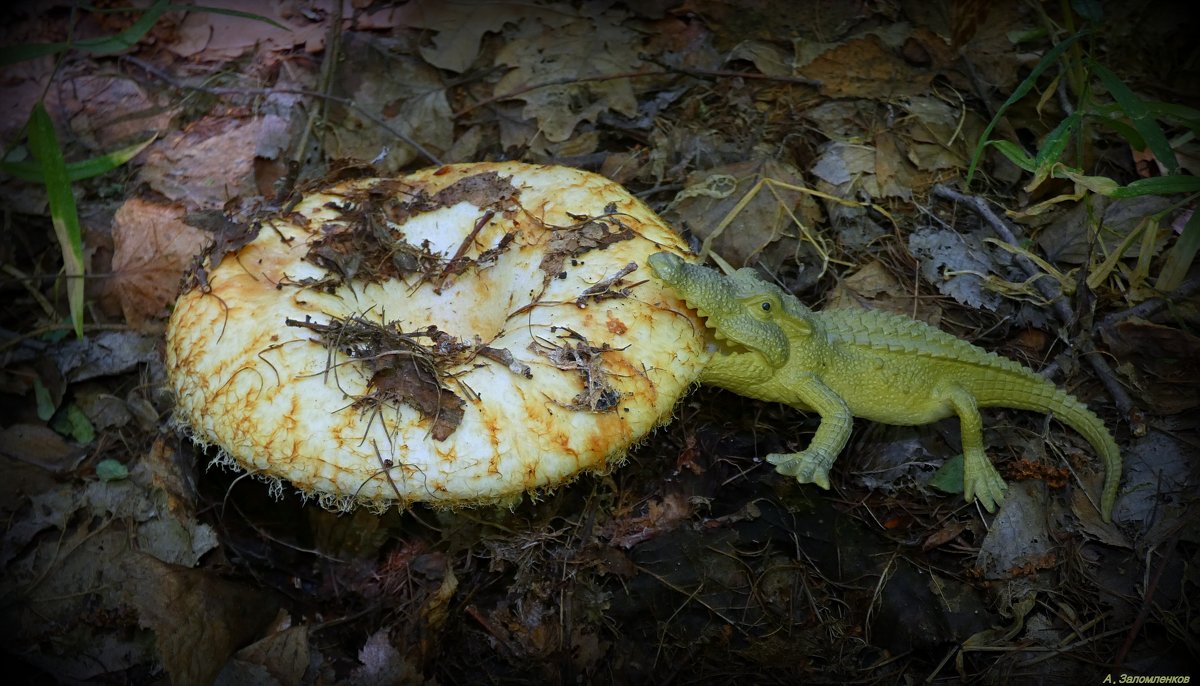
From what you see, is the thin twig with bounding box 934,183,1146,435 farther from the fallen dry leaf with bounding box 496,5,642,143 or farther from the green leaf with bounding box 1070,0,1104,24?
the fallen dry leaf with bounding box 496,5,642,143

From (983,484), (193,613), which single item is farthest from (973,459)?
(193,613)

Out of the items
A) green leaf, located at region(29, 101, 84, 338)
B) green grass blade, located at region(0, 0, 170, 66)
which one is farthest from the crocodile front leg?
green grass blade, located at region(0, 0, 170, 66)

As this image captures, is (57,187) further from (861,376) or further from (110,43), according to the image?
(861,376)

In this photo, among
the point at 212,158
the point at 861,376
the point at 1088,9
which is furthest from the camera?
the point at 212,158

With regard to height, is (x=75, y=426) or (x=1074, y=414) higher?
(x=1074, y=414)

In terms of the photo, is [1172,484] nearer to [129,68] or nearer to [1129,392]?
[1129,392]

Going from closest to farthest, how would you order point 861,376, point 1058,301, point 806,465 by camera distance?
point 806,465, point 861,376, point 1058,301

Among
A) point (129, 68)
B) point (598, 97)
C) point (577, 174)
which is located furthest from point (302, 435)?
point (129, 68)
